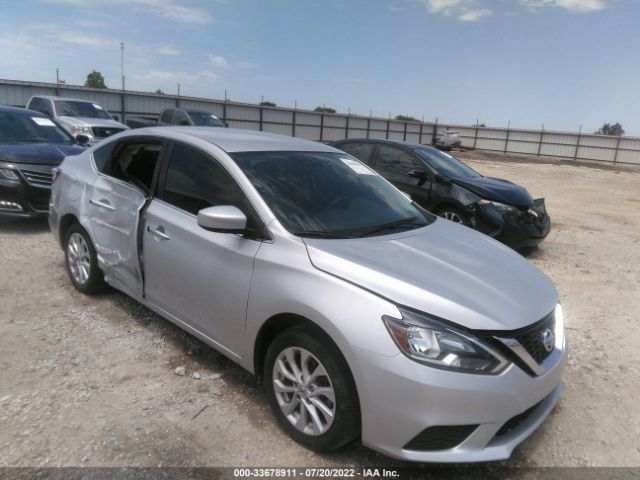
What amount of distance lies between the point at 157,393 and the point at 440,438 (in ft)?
5.99

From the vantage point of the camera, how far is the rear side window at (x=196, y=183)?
310 cm

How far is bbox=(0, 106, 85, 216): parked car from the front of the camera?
6.40 metres

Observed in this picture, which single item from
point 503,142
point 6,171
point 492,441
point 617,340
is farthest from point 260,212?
point 503,142

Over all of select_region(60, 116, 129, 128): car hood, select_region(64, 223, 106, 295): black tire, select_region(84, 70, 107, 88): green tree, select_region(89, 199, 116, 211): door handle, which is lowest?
select_region(64, 223, 106, 295): black tire

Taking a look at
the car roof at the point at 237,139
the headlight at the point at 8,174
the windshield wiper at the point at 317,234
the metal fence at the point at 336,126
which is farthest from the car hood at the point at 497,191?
the metal fence at the point at 336,126

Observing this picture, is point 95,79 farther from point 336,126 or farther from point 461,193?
point 461,193

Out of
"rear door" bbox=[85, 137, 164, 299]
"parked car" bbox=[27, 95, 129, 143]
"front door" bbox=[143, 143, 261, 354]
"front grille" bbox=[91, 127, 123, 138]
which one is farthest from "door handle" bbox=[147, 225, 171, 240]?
"front grille" bbox=[91, 127, 123, 138]

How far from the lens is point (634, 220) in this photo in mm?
10766

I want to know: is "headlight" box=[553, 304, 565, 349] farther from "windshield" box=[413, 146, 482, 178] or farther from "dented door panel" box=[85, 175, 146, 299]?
"windshield" box=[413, 146, 482, 178]

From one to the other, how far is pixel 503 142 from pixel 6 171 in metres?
37.1

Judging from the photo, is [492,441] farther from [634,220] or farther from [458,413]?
[634,220]

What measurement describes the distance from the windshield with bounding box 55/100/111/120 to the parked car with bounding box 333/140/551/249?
941cm

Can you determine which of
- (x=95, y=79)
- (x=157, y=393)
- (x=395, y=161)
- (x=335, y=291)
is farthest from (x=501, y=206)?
(x=95, y=79)

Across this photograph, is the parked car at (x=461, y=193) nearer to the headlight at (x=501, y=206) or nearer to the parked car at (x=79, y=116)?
the headlight at (x=501, y=206)
